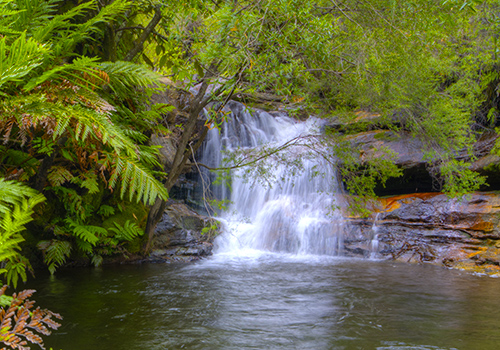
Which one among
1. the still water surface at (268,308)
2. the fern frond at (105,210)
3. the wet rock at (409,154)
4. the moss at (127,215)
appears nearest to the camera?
the still water surface at (268,308)

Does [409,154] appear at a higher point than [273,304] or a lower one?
higher

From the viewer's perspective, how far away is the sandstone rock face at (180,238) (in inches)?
324

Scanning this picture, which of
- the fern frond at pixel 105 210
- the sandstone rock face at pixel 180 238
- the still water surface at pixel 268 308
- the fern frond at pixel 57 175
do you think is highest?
the fern frond at pixel 57 175

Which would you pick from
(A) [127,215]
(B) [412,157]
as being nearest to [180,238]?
(A) [127,215]

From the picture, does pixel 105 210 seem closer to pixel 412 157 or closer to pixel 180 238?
pixel 180 238

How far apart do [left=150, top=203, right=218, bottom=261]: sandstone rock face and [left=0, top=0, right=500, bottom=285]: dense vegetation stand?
2.04 ft

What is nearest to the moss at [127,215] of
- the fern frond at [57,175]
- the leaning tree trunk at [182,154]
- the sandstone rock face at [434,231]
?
the leaning tree trunk at [182,154]

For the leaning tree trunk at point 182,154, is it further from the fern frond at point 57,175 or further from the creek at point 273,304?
the fern frond at point 57,175

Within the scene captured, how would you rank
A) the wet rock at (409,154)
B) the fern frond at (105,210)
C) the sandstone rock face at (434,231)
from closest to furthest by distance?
the fern frond at (105,210) → the sandstone rock face at (434,231) → the wet rock at (409,154)

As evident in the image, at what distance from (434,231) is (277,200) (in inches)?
179

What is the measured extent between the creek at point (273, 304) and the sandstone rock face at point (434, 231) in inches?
15.9

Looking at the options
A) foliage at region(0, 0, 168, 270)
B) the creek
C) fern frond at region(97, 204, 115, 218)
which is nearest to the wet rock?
the creek

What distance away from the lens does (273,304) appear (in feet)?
16.5

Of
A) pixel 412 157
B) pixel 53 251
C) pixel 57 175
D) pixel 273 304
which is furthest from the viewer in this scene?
pixel 412 157
